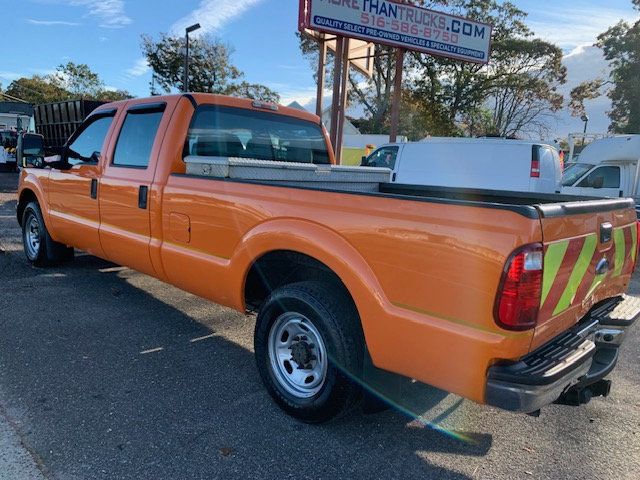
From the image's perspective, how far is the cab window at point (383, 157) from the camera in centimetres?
1228

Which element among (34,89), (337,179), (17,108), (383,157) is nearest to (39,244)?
(337,179)

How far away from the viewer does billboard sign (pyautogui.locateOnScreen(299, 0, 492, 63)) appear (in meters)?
13.0

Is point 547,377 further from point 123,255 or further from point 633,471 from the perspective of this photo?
point 123,255

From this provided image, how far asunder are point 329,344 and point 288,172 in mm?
1733

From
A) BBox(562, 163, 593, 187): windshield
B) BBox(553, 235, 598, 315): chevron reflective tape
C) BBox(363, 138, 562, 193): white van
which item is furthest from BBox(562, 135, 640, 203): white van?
BBox(553, 235, 598, 315): chevron reflective tape

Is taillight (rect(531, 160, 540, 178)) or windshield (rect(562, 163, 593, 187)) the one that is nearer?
taillight (rect(531, 160, 540, 178))

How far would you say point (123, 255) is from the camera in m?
4.43

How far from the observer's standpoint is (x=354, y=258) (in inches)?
102

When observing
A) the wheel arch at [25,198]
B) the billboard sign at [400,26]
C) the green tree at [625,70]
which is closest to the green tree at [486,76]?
the green tree at [625,70]

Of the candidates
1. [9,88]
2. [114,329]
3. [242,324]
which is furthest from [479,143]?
[9,88]

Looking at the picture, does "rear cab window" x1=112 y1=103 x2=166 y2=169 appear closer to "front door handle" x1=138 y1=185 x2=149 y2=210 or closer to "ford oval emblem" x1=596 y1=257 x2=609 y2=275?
"front door handle" x1=138 y1=185 x2=149 y2=210

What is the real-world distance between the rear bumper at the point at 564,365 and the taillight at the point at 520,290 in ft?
0.73

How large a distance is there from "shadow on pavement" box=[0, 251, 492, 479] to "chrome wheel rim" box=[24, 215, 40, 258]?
1687 millimetres

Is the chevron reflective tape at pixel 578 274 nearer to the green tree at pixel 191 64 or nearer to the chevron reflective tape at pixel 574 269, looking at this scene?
the chevron reflective tape at pixel 574 269
